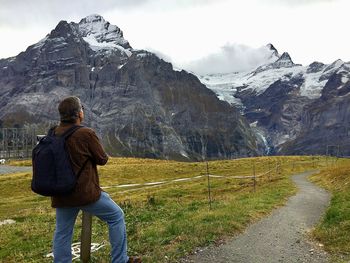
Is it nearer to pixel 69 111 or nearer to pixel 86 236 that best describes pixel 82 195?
pixel 69 111

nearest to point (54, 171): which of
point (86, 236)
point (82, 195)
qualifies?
point (82, 195)

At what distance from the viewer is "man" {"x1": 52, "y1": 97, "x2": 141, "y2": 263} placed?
9180 millimetres

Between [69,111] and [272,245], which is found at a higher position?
[69,111]

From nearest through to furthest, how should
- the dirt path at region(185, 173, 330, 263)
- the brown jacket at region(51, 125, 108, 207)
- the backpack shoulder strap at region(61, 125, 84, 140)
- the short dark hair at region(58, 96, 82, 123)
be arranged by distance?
1. the brown jacket at region(51, 125, 108, 207)
2. the backpack shoulder strap at region(61, 125, 84, 140)
3. the short dark hair at region(58, 96, 82, 123)
4. the dirt path at region(185, 173, 330, 263)

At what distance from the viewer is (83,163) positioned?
9227mm

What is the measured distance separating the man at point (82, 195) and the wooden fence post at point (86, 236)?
1524 mm

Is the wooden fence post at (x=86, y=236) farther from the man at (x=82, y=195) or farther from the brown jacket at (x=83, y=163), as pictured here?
the brown jacket at (x=83, y=163)

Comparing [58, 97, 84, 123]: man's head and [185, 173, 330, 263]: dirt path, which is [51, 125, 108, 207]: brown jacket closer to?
[58, 97, 84, 123]: man's head

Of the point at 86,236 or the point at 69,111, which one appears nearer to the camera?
the point at 69,111

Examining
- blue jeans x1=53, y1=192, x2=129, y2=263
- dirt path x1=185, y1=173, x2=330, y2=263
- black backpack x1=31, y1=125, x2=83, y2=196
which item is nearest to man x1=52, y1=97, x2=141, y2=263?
blue jeans x1=53, y1=192, x2=129, y2=263

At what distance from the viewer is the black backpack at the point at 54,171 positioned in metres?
8.93

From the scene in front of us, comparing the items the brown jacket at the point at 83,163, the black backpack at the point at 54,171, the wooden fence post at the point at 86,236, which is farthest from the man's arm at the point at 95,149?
the wooden fence post at the point at 86,236

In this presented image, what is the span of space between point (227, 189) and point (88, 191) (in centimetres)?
3720

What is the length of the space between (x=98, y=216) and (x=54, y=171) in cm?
147
